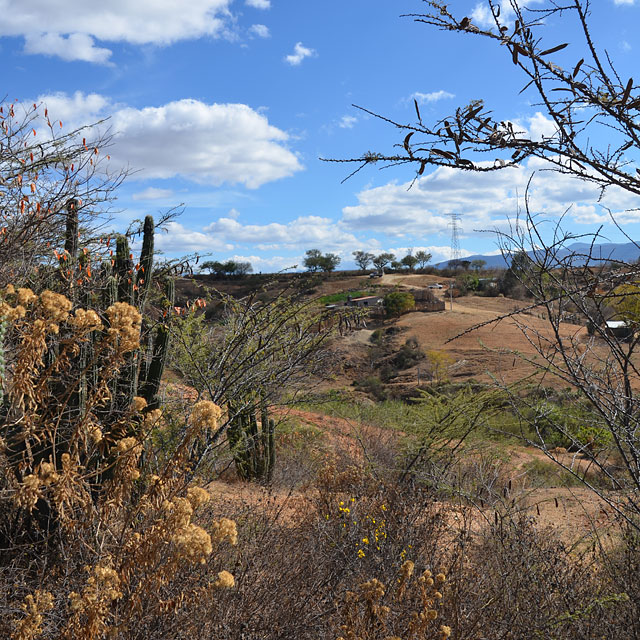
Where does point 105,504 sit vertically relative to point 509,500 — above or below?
above

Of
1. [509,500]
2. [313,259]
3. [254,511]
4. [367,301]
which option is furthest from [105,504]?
[313,259]

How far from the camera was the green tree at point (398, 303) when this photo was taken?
43.1 metres

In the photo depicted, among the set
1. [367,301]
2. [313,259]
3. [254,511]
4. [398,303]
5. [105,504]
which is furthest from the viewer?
[313,259]

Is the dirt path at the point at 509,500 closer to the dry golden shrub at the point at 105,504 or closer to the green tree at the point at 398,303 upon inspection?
the dry golden shrub at the point at 105,504

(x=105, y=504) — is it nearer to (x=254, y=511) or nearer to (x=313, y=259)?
(x=254, y=511)

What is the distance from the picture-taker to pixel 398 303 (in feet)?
142

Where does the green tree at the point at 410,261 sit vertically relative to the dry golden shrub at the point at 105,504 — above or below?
above

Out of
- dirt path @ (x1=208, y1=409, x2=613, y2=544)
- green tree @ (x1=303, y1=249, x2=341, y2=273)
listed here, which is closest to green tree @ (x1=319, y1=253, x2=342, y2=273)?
green tree @ (x1=303, y1=249, x2=341, y2=273)

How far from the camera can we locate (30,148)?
8.83 metres

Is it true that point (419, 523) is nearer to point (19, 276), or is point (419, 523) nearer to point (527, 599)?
point (527, 599)

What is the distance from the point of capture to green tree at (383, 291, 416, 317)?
4312 centimetres

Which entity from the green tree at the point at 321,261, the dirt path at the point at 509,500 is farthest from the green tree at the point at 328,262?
the dirt path at the point at 509,500

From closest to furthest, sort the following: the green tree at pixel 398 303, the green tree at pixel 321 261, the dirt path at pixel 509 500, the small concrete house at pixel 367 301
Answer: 1. the dirt path at pixel 509 500
2. the green tree at pixel 398 303
3. the small concrete house at pixel 367 301
4. the green tree at pixel 321 261

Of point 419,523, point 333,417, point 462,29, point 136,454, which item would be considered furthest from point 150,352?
point 333,417
